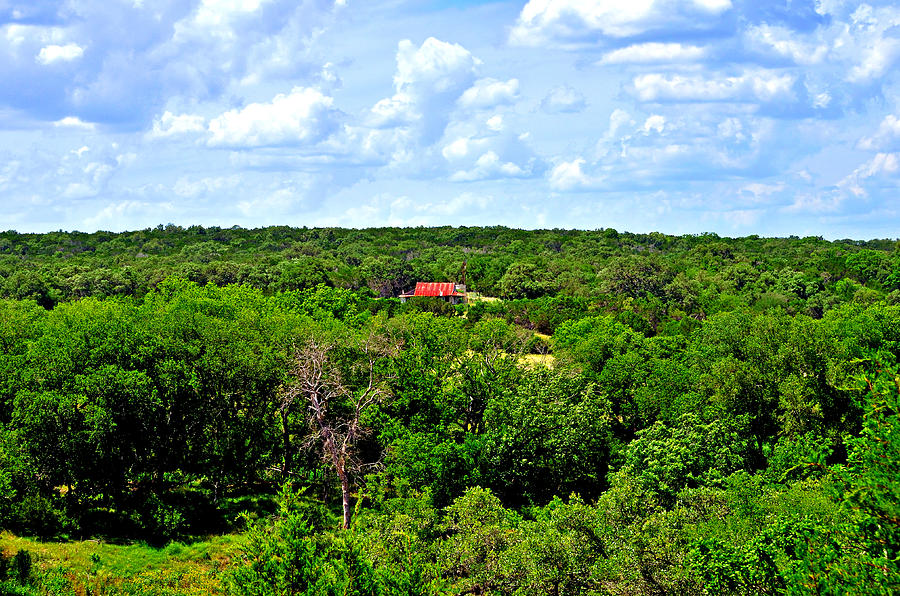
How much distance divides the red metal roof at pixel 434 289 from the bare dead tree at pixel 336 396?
67.7m

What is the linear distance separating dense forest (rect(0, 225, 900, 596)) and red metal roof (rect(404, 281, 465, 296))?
5484 cm

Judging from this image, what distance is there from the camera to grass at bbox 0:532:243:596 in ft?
82.2

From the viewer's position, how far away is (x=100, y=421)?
1184 inches

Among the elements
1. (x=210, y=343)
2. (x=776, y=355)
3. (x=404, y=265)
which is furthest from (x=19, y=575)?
(x=404, y=265)

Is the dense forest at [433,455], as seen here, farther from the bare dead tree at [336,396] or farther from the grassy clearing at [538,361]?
the grassy clearing at [538,361]

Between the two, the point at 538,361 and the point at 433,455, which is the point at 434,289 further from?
the point at 433,455

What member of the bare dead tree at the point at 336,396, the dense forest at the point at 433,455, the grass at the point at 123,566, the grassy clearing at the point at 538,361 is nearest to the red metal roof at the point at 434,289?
the grassy clearing at the point at 538,361

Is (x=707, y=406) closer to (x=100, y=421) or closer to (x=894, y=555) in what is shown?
(x=894, y=555)

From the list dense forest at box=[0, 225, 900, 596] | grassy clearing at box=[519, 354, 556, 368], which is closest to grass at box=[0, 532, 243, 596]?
dense forest at box=[0, 225, 900, 596]

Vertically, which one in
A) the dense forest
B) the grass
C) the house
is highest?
the house

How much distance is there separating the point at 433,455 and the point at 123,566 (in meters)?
14.0

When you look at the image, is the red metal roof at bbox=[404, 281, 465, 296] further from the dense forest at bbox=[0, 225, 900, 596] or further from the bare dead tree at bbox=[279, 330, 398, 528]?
the bare dead tree at bbox=[279, 330, 398, 528]

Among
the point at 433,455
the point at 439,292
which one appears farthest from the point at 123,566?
the point at 439,292

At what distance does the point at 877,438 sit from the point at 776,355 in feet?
86.0
